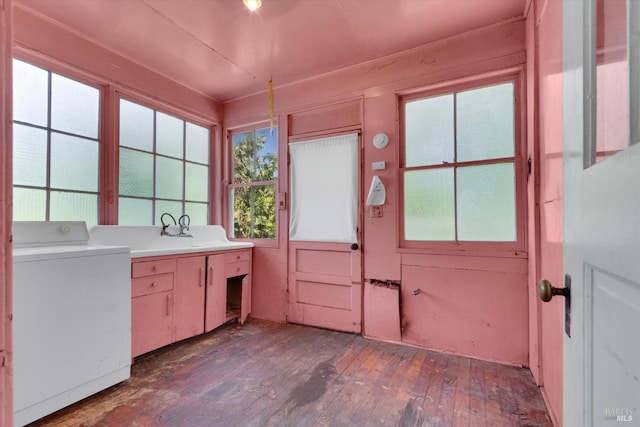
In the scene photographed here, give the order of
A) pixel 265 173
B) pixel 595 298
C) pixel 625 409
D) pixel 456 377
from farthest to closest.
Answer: pixel 265 173, pixel 456 377, pixel 595 298, pixel 625 409

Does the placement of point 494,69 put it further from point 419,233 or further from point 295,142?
point 295,142

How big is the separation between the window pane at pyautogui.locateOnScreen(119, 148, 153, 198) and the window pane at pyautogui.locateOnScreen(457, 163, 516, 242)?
280 centimetres

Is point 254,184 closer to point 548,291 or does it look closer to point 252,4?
point 252,4

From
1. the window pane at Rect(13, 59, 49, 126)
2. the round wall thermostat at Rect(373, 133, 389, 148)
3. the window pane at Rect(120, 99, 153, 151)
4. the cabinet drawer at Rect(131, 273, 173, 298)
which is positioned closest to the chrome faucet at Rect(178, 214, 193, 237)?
the cabinet drawer at Rect(131, 273, 173, 298)

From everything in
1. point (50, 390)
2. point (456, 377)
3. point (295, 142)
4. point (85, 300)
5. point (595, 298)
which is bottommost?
point (456, 377)

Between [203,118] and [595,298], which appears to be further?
[203,118]

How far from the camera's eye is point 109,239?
2287 millimetres

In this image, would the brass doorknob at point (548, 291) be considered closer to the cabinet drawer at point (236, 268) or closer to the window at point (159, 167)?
the cabinet drawer at point (236, 268)

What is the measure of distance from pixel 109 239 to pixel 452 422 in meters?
2.65

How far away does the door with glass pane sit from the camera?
8.74 ft

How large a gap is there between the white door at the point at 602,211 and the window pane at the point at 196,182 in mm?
3193

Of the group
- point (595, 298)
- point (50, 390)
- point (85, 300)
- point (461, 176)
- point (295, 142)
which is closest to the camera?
point (595, 298)

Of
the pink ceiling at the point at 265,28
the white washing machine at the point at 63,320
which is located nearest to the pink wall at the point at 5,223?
the white washing machine at the point at 63,320

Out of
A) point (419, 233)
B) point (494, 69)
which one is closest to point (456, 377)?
point (419, 233)
